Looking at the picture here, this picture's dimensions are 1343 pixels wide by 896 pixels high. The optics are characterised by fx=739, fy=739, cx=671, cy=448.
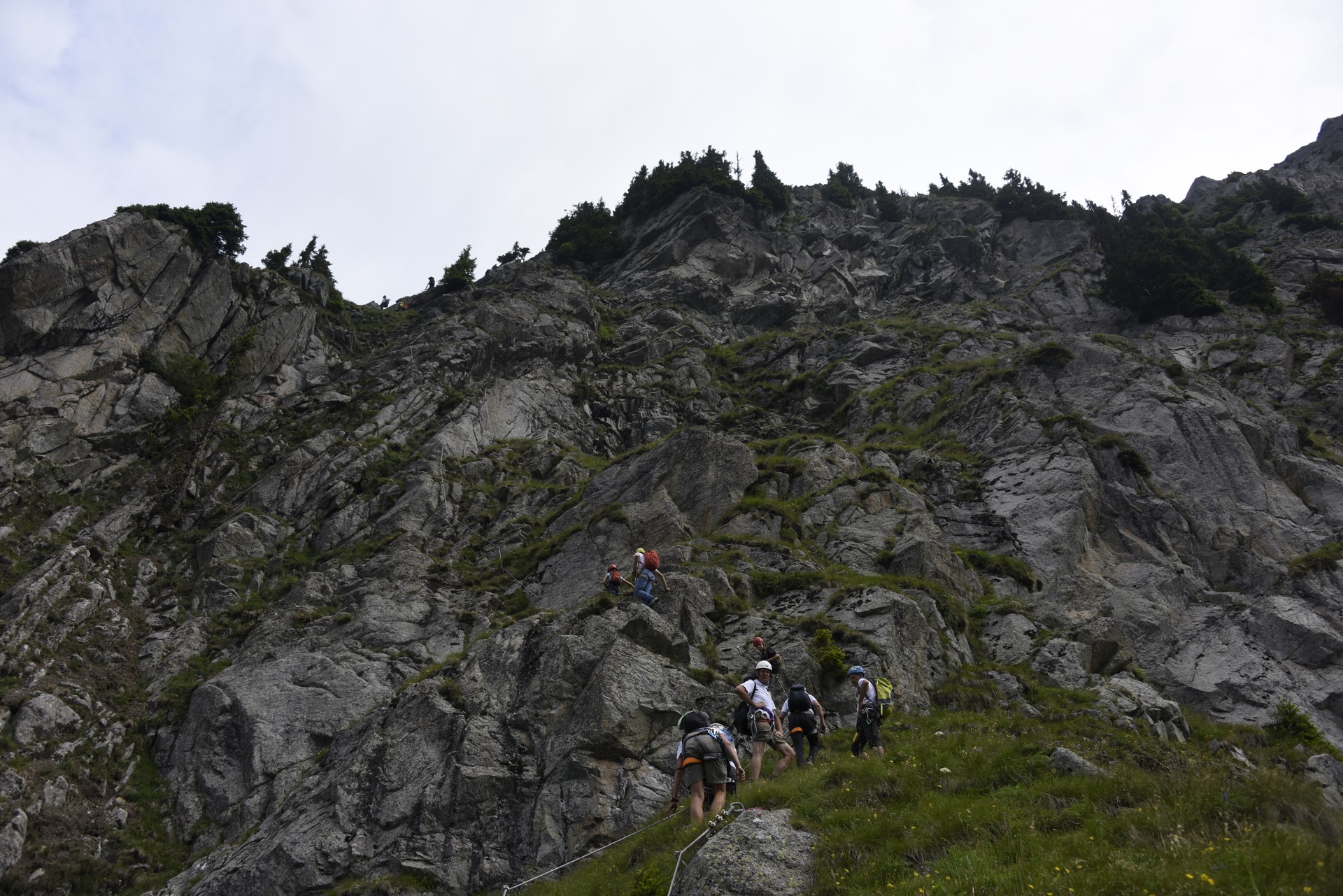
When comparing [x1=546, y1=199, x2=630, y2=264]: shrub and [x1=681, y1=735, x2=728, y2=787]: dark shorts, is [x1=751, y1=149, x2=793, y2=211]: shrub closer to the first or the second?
[x1=546, y1=199, x2=630, y2=264]: shrub

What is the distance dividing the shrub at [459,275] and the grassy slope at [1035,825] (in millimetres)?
55980

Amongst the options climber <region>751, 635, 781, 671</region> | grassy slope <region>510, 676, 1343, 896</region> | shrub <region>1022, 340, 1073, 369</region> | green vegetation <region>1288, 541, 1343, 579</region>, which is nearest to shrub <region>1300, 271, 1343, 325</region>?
shrub <region>1022, 340, 1073, 369</region>

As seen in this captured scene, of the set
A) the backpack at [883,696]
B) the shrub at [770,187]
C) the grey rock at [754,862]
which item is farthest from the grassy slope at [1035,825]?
the shrub at [770,187]

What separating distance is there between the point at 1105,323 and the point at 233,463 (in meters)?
56.1

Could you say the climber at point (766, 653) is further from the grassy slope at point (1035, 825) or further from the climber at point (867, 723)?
the grassy slope at point (1035, 825)

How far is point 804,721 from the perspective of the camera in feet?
48.2

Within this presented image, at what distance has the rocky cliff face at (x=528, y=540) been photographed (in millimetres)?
18281

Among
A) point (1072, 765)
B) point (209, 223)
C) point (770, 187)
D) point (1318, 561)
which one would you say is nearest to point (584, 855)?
point (1072, 765)

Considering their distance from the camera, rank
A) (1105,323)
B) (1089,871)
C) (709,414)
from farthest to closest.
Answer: (1105,323), (709,414), (1089,871)

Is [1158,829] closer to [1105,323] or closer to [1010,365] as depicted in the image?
[1010,365]

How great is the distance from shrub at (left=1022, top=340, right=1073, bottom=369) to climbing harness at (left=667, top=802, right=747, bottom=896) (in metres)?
33.0

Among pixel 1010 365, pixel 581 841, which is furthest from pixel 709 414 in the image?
pixel 581 841

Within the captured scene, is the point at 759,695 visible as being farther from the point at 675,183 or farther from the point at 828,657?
the point at 675,183

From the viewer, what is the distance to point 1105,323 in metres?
52.7
